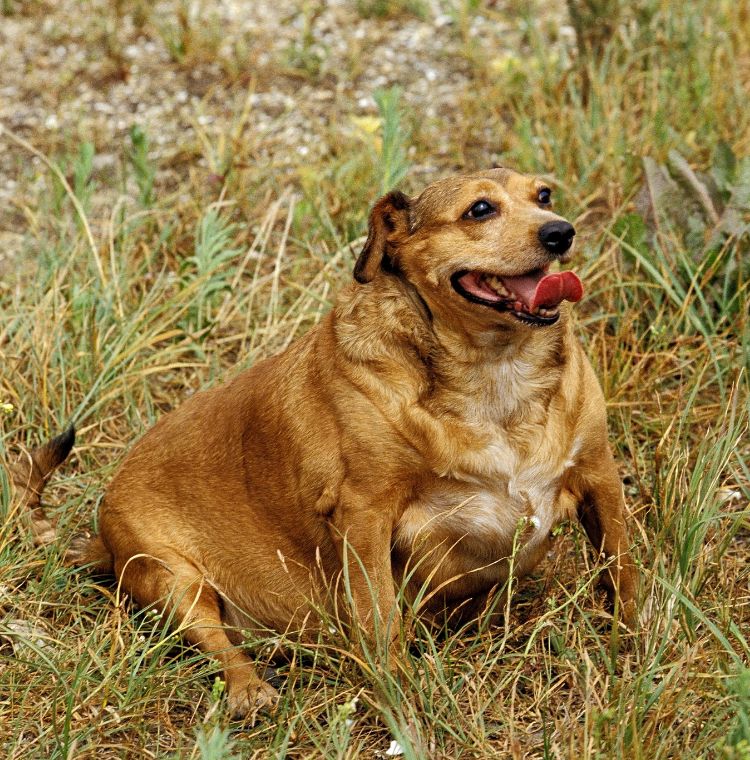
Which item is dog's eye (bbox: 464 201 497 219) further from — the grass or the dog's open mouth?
the grass

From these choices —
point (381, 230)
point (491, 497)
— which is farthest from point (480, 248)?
point (491, 497)

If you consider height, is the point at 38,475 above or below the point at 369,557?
below

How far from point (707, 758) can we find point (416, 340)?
138 cm

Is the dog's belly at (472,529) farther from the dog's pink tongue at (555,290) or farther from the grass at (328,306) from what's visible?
the dog's pink tongue at (555,290)

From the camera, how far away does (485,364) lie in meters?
3.44

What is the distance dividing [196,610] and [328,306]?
1.76m

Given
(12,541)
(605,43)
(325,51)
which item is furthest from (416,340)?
(325,51)

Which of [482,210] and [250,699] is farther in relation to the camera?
[250,699]

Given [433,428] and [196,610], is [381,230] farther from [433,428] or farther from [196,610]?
[196,610]

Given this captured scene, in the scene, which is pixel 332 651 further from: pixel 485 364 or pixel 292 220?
pixel 292 220

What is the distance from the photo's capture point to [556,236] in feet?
10.7

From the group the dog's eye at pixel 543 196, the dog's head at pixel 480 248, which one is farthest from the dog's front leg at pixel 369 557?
the dog's eye at pixel 543 196

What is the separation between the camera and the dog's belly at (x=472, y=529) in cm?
339

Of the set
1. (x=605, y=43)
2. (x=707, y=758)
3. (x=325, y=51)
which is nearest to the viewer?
(x=707, y=758)
